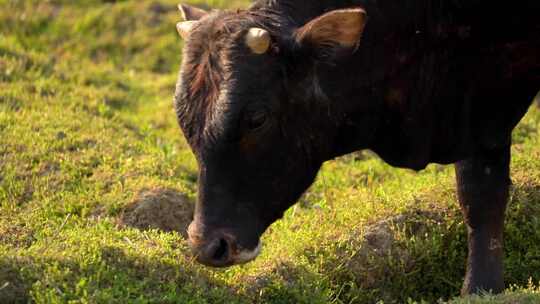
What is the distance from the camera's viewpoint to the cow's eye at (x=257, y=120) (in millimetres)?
4805

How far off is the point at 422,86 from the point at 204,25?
1114 mm

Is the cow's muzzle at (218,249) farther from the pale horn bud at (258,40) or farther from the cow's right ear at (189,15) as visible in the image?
the cow's right ear at (189,15)

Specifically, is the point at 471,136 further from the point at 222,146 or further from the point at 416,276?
the point at 222,146

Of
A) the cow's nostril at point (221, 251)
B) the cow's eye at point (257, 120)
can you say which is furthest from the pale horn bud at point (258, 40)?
the cow's nostril at point (221, 251)

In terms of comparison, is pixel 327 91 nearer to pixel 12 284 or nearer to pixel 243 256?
pixel 243 256

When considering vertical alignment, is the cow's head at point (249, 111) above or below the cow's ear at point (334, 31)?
below

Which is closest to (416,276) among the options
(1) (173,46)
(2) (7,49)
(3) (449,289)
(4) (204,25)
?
(3) (449,289)

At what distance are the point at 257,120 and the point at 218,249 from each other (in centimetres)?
60

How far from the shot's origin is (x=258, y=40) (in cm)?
477

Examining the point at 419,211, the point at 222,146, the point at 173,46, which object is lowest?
the point at 173,46

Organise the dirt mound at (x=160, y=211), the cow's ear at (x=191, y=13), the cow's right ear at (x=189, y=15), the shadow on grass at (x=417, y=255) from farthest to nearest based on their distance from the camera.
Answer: the dirt mound at (x=160, y=211) → the shadow on grass at (x=417, y=255) → the cow's ear at (x=191, y=13) → the cow's right ear at (x=189, y=15)

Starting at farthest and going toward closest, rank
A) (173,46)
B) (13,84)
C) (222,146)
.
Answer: (173,46), (13,84), (222,146)

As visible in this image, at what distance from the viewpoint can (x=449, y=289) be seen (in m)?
6.16

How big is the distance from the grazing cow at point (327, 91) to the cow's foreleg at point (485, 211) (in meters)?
0.24
